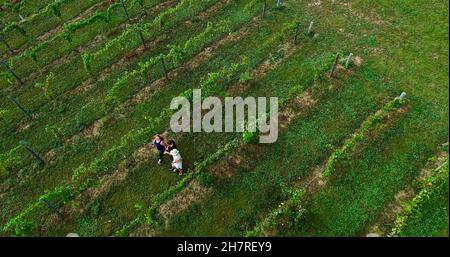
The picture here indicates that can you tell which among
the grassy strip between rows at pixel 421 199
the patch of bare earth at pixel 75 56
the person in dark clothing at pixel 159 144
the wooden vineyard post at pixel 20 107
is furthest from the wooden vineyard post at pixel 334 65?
the wooden vineyard post at pixel 20 107

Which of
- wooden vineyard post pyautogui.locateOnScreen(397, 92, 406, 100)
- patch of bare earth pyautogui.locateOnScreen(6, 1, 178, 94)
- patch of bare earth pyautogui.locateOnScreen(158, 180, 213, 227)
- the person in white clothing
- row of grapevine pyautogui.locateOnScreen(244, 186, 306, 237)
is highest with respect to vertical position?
patch of bare earth pyautogui.locateOnScreen(6, 1, 178, 94)

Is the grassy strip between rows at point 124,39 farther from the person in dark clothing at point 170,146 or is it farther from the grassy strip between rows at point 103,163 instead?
the person in dark clothing at point 170,146

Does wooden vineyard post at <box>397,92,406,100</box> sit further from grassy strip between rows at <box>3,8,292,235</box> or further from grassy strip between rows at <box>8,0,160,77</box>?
grassy strip between rows at <box>8,0,160,77</box>

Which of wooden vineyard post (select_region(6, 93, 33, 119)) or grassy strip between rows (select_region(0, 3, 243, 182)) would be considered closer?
grassy strip between rows (select_region(0, 3, 243, 182))

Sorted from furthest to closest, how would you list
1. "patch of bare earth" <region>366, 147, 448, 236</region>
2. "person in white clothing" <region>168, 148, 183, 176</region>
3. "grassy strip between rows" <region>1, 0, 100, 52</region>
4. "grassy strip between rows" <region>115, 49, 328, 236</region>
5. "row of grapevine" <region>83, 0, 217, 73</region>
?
"grassy strip between rows" <region>1, 0, 100, 52</region>
"row of grapevine" <region>83, 0, 217, 73</region>
"person in white clothing" <region>168, 148, 183, 176</region>
"grassy strip between rows" <region>115, 49, 328, 236</region>
"patch of bare earth" <region>366, 147, 448, 236</region>

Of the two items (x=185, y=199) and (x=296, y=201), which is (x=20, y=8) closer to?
(x=185, y=199)

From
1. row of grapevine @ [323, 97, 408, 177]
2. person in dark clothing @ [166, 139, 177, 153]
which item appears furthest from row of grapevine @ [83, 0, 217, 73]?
row of grapevine @ [323, 97, 408, 177]

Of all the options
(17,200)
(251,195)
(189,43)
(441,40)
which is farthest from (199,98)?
(441,40)

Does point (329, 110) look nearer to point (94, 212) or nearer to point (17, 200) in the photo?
point (94, 212)
